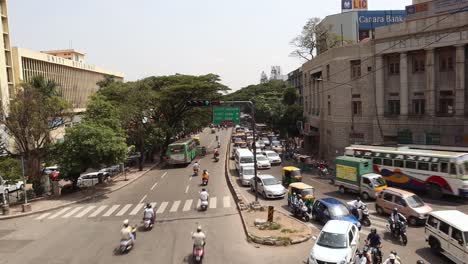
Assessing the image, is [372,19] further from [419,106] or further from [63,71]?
[63,71]

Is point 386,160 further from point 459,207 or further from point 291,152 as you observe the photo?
point 291,152

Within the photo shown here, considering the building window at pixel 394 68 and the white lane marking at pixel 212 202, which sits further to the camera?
the building window at pixel 394 68

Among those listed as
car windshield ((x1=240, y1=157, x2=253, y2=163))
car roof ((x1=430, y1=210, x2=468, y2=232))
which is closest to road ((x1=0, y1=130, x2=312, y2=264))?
car windshield ((x1=240, y1=157, x2=253, y2=163))

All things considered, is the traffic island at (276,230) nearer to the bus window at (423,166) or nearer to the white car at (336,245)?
the white car at (336,245)

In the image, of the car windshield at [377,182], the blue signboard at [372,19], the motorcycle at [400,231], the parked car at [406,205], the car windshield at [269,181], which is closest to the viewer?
the motorcycle at [400,231]

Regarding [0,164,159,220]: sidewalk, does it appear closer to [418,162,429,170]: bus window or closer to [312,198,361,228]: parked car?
[312,198,361,228]: parked car

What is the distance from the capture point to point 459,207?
26.1 metres

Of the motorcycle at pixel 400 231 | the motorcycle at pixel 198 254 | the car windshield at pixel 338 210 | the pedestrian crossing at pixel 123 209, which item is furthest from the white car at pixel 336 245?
the pedestrian crossing at pixel 123 209

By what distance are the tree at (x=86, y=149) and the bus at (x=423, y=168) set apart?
68.5 feet

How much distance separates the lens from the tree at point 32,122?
110 feet

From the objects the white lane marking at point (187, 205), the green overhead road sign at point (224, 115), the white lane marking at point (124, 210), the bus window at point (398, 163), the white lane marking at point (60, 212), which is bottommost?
the white lane marking at point (60, 212)

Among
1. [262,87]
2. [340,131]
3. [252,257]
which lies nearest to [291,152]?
[340,131]

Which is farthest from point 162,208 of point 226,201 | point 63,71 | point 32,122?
point 63,71

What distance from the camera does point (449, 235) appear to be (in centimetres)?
1653
